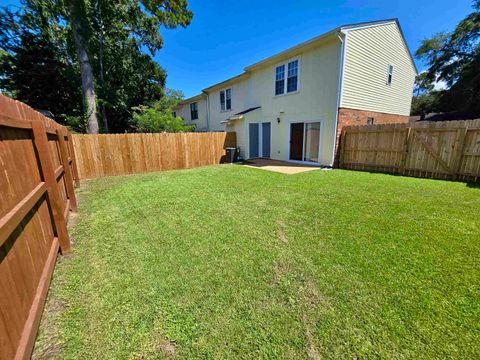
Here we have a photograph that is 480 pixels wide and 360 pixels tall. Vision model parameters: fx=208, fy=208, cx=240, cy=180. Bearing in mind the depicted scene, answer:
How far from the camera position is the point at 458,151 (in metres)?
7.09

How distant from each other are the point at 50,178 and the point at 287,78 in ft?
37.0

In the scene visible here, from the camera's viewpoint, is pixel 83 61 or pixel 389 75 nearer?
pixel 83 61

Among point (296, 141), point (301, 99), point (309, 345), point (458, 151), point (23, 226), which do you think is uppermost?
point (301, 99)

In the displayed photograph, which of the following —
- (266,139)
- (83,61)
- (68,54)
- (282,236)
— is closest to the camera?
(282,236)

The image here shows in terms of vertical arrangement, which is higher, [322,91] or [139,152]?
[322,91]

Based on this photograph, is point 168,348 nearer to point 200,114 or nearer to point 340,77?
point 340,77

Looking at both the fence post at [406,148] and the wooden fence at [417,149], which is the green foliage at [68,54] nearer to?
the wooden fence at [417,149]

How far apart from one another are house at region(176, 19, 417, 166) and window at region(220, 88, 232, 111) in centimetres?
101

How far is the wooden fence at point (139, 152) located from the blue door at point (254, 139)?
8.52 feet

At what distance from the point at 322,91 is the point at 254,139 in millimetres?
5131

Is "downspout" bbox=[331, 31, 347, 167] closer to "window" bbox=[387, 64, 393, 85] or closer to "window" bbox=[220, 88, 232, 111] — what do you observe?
"window" bbox=[387, 64, 393, 85]

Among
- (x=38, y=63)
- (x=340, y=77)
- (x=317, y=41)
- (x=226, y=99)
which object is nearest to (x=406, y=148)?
(x=340, y=77)

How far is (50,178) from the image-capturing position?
2.81 metres

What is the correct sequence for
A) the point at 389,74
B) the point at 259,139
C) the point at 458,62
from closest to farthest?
the point at 389,74 < the point at 259,139 < the point at 458,62
